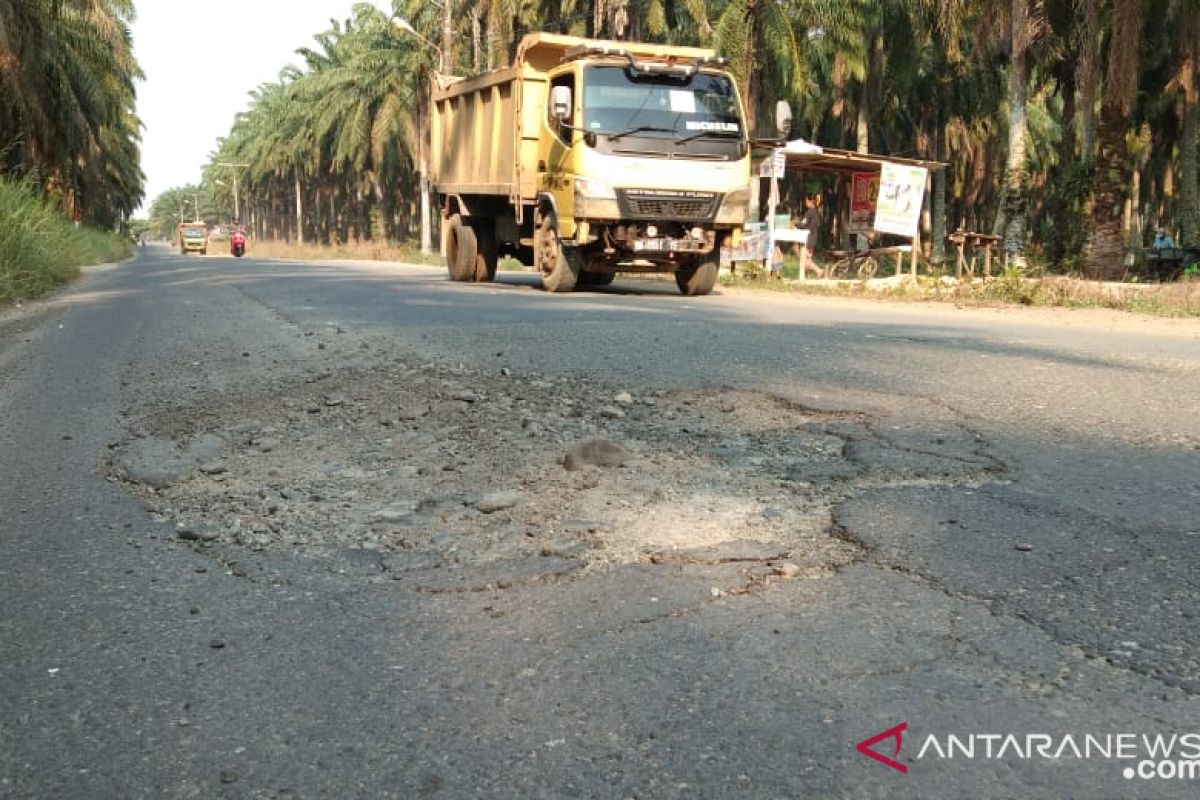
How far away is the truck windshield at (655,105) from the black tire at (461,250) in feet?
15.6

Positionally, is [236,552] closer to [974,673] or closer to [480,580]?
[480,580]

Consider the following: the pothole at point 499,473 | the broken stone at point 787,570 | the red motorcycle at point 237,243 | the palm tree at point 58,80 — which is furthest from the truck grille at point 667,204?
the red motorcycle at point 237,243

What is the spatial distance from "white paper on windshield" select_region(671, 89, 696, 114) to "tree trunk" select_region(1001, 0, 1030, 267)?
981cm

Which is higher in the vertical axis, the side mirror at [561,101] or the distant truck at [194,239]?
the side mirror at [561,101]

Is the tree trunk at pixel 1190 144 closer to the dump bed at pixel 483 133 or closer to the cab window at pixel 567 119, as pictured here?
the dump bed at pixel 483 133

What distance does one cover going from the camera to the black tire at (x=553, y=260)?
44.7 feet

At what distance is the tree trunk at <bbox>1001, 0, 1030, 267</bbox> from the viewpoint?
65.0ft

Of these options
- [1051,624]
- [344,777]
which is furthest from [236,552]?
[1051,624]

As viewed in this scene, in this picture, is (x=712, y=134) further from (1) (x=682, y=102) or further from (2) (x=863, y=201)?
(2) (x=863, y=201)

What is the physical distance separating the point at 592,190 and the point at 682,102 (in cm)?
163

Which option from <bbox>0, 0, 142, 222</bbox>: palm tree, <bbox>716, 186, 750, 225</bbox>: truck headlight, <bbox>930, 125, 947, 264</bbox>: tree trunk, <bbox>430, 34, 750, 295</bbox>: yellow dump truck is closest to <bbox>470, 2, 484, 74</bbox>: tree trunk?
<bbox>0, 0, 142, 222</bbox>: palm tree

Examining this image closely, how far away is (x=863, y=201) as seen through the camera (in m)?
22.0

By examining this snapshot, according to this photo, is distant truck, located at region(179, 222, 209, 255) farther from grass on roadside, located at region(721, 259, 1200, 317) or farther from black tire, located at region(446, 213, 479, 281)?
grass on roadside, located at region(721, 259, 1200, 317)

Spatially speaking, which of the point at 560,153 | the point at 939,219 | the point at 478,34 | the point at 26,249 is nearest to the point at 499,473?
the point at 560,153
